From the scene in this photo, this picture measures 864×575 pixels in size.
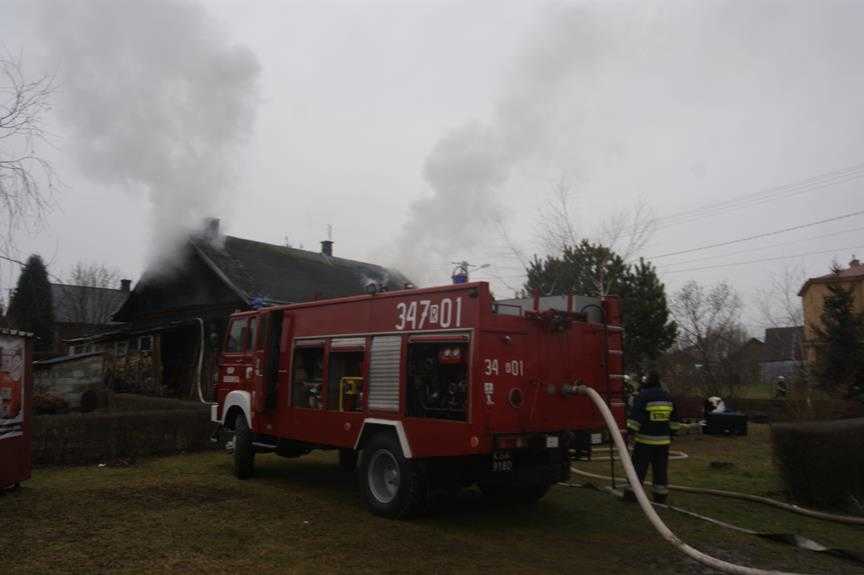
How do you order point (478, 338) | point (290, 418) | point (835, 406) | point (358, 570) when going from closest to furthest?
point (358, 570) → point (478, 338) → point (290, 418) → point (835, 406)

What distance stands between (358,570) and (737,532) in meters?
4.26

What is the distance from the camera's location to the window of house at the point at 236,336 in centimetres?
1081

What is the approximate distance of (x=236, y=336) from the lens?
36.2 ft

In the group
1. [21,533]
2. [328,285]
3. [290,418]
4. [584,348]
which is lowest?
[21,533]

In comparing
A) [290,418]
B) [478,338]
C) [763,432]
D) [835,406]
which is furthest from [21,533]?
[763,432]

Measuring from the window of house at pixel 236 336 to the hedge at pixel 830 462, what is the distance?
27.4 feet

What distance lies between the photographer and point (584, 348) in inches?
303

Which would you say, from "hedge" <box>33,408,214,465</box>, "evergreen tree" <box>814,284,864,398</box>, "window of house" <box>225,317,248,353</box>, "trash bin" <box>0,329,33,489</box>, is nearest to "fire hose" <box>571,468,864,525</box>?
"window of house" <box>225,317,248,353</box>

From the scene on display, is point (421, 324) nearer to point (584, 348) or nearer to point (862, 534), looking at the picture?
point (584, 348)

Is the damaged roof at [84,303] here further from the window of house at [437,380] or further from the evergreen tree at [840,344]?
the window of house at [437,380]

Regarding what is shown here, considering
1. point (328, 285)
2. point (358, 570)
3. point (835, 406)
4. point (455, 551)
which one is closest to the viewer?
point (358, 570)

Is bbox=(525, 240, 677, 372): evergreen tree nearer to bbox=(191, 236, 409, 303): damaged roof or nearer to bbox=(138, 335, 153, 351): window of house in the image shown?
bbox=(191, 236, 409, 303): damaged roof

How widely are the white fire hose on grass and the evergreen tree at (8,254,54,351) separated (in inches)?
1367

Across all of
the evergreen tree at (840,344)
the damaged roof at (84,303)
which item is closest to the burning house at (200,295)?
the evergreen tree at (840,344)
